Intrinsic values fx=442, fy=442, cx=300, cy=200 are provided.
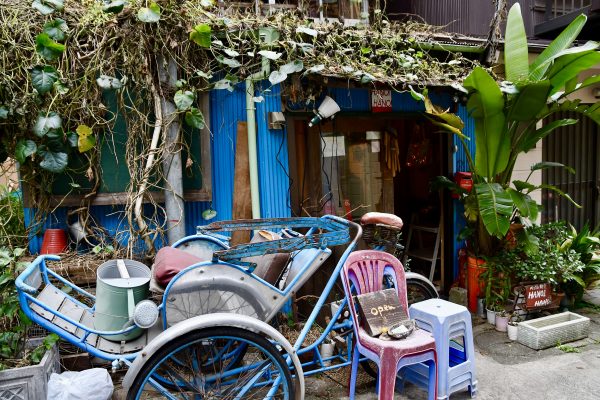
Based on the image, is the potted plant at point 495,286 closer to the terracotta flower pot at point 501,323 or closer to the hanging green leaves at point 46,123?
the terracotta flower pot at point 501,323

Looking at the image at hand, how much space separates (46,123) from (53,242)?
4.06ft

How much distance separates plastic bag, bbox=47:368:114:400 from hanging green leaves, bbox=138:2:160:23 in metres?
3.26

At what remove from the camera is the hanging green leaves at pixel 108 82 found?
4.42 meters

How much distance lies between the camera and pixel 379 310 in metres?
3.88

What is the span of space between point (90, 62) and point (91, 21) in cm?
44

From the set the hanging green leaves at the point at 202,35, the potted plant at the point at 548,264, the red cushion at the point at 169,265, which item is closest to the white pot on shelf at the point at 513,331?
the potted plant at the point at 548,264

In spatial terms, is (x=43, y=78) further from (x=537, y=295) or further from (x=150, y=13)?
(x=537, y=295)

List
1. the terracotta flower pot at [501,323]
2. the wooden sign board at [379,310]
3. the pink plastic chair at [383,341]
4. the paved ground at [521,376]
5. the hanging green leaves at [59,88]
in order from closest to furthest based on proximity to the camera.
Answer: the pink plastic chair at [383,341] → the wooden sign board at [379,310] → the paved ground at [521,376] → the hanging green leaves at [59,88] → the terracotta flower pot at [501,323]

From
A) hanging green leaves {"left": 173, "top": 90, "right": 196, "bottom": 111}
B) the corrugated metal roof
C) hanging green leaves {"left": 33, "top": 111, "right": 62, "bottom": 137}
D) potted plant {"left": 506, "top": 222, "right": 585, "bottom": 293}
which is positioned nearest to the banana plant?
potted plant {"left": 506, "top": 222, "right": 585, "bottom": 293}

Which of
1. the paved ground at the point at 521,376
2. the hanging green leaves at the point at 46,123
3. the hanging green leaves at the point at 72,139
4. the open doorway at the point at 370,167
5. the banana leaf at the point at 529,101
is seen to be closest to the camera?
the paved ground at the point at 521,376

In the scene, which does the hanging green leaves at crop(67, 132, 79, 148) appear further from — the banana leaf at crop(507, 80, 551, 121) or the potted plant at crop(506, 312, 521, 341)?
the potted plant at crop(506, 312, 521, 341)

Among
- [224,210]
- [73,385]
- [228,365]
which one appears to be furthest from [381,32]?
[73,385]

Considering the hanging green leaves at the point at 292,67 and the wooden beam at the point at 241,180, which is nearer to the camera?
the hanging green leaves at the point at 292,67

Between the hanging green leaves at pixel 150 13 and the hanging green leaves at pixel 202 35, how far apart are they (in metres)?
0.37
